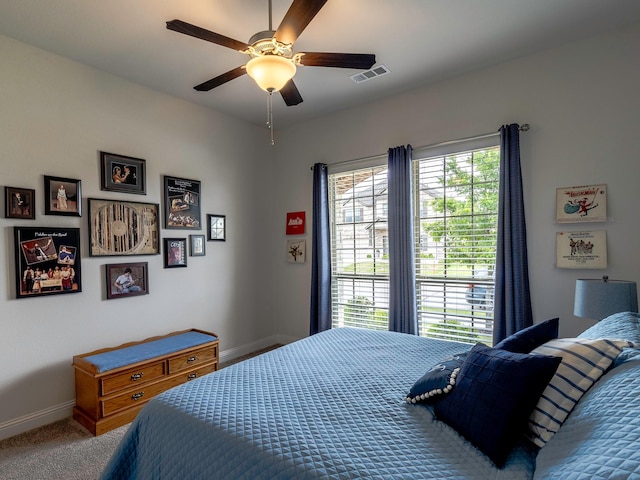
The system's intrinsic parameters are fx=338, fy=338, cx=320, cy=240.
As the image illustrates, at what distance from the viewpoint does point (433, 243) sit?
3.28 metres

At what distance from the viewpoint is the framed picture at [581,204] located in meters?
2.50

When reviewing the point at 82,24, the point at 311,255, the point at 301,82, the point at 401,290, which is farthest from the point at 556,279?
the point at 82,24

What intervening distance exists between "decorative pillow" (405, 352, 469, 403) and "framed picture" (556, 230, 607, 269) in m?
1.74

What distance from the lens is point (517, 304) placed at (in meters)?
2.70

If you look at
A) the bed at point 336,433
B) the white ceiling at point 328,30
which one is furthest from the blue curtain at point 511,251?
the bed at point 336,433

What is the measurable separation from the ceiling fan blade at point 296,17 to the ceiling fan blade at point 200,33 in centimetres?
25

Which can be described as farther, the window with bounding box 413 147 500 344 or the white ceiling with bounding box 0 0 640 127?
the window with bounding box 413 147 500 344

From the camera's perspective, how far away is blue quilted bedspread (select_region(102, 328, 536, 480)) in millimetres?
1070

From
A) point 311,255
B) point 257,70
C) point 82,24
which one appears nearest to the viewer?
point 257,70

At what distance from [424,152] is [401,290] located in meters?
1.37

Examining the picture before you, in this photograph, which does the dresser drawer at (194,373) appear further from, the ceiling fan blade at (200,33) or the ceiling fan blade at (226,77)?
the ceiling fan blade at (200,33)

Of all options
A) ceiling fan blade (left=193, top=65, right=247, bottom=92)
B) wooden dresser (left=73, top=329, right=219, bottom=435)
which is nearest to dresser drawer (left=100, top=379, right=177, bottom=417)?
wooden dresser (left=73, top=329, right=219, bottom=435)

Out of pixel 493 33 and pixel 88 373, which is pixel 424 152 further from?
pixel 88 373

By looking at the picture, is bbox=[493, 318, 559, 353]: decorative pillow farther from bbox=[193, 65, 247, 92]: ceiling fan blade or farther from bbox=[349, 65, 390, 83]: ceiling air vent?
bbox=[349, 65, 390, 83]: ceiling air vent
